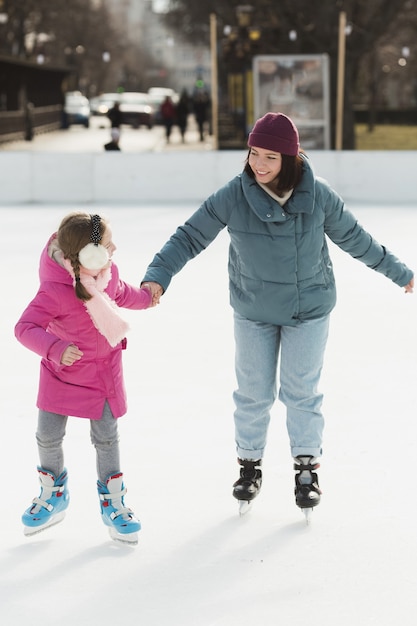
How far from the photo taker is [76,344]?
138 inches

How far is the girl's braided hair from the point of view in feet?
11.0

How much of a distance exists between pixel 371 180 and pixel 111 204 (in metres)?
3.66

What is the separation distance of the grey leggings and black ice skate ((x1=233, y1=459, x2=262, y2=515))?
18.7 inches

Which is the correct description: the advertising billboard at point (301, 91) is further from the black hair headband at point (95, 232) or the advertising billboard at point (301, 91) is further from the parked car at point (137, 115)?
the parked car at point (137, 115)

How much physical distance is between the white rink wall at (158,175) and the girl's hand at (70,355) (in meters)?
13.7

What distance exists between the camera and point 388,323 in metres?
7.82

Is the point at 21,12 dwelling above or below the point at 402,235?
above

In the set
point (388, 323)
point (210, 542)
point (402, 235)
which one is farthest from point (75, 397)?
point (402, 235)

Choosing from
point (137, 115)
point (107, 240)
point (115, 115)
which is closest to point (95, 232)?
point (107, 240)

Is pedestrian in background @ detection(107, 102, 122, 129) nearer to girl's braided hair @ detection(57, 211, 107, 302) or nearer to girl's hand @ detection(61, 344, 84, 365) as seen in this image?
girl's braided hair @ detection(57, 211, 107, 302)

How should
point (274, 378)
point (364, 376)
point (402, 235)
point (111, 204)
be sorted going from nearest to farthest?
point (274, 378), point (364, 376), point (402, 235), point (111, 204)

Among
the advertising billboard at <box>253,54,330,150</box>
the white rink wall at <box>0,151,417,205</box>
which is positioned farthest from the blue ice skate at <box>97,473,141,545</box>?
the advertising billboard at <box>253,54,330,150</box>

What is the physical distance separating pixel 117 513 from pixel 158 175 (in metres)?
13.9

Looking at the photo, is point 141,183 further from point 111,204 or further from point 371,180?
point 371,180
